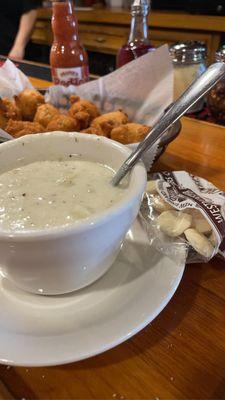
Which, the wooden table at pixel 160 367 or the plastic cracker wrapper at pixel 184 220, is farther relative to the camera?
the plastic cracker wrapper at pixel 184 220

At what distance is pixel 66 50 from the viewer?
1.07 meters

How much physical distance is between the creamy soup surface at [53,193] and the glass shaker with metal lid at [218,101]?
2.10 ft

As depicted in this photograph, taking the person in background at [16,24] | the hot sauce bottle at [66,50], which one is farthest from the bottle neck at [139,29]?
the person in background at [16,24]

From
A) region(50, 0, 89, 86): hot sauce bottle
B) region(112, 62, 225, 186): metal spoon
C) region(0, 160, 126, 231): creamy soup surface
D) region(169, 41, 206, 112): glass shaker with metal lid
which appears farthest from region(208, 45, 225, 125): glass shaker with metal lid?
region(0, 160, 126, 231): creamy soup surface

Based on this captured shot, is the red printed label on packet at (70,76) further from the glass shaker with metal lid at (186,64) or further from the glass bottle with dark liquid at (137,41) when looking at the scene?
the glass shaker with metal lid at (186,64)

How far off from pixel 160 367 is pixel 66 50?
93 centimetres

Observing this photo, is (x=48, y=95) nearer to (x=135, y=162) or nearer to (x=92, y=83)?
A: (x=92, y=83)

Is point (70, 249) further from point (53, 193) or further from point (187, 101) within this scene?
point (187, 101)

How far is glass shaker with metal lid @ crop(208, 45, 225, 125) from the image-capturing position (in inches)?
41.9

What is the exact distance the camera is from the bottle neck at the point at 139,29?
3.92 ft

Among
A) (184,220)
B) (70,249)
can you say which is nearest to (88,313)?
(70,249)

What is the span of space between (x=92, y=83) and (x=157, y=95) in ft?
0.61

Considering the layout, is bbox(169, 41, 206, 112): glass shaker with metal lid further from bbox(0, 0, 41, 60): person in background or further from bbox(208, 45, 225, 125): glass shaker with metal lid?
bbox(0, 0, 41, 60): person in background

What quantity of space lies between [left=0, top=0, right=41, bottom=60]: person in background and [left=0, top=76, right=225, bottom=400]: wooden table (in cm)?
280
